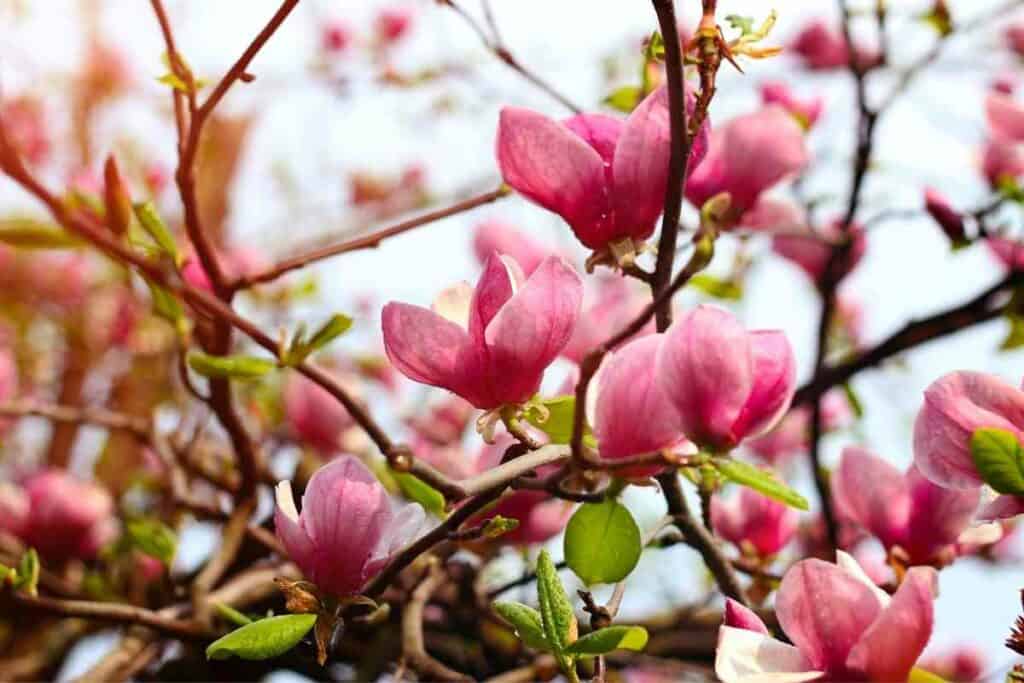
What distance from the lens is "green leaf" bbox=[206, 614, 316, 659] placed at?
0.49m

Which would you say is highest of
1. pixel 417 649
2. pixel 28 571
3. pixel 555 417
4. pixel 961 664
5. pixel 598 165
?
pixel 598 165

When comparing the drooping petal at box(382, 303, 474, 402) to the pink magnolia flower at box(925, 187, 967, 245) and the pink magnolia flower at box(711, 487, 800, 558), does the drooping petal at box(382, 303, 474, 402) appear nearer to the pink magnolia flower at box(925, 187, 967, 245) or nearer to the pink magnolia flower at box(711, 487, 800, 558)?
the pink magnolia flower at box(711, 487, 800, 558)

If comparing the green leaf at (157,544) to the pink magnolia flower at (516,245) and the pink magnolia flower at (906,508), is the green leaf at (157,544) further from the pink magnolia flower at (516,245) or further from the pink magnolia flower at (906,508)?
the pink magnolia flower at (906,508)

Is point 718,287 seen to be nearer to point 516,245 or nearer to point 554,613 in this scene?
point 516,245

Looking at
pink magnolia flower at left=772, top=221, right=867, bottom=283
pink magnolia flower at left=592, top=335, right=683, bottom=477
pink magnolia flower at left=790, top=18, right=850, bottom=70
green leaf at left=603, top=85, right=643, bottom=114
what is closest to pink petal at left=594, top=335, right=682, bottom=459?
pink magnolia flower at left=592, top=335, right=683, bottom=477

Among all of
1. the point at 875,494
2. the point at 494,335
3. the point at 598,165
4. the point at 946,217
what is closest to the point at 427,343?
the point at 494,335

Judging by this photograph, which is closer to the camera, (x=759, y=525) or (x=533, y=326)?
(x=533, y=326)

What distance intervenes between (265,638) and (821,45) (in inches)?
61.4

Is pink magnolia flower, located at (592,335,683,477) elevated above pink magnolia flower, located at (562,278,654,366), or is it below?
above

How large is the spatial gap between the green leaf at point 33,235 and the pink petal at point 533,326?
35 cm

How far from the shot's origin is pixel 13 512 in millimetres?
1325

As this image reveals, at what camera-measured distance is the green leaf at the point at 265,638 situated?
492 millimetres

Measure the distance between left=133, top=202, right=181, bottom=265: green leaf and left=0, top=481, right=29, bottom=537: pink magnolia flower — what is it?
819 millimetres

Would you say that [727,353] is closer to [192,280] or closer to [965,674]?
[192,280]
